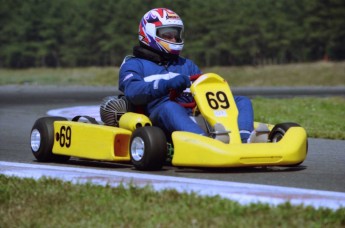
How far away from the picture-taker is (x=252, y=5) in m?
88.4

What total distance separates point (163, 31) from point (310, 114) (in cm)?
845

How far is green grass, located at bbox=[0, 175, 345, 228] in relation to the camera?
5125 millimetres

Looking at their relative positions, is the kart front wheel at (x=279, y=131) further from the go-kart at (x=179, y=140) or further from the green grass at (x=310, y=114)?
the green grass at (x=310, y=114)

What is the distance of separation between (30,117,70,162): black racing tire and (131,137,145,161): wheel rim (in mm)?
1301

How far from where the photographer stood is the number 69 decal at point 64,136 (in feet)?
28.6

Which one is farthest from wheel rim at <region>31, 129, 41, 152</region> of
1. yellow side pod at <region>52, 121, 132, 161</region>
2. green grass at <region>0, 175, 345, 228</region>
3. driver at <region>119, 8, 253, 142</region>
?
green grass at <region>0, 175, 345, 228</region>

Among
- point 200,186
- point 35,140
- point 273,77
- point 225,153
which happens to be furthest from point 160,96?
point 273,77

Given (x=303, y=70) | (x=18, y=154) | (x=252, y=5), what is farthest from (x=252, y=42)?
(x=18, y=154)

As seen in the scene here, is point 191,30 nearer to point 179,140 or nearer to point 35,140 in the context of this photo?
point 35,140

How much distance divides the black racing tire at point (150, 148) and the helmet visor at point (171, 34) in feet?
4.21

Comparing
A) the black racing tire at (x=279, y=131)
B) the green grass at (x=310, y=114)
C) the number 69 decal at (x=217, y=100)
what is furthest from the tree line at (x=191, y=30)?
the number 69 decal at (x=217, y=100)

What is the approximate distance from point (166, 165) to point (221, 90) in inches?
34.3

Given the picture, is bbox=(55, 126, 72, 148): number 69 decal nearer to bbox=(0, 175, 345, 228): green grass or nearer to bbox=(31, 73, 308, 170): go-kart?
bbox=(31, 73, 308, 170): go-kart

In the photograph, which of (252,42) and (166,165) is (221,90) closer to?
(166,165)
